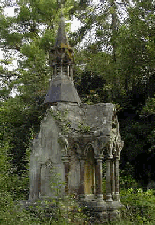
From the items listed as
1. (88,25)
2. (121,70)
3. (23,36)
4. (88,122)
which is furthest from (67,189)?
(23,36)

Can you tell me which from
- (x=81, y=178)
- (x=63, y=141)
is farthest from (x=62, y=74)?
(x=81, y=178)

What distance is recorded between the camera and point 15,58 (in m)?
26.5

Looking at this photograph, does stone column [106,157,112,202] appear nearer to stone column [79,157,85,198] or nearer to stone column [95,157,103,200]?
stone column [95,157,103,200]

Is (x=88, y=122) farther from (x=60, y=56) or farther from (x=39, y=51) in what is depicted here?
(x=39, y=51)

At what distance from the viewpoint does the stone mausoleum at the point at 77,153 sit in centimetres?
932

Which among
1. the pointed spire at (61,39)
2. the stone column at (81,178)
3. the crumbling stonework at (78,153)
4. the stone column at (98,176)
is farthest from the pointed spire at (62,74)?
the stone column at (98,176)

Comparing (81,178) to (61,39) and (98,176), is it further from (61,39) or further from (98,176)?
(61,39)

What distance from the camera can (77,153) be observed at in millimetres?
9680

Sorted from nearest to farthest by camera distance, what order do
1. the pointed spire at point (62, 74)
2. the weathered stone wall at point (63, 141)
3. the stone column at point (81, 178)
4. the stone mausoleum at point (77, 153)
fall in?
the stone mausoleum at point (77, 153) < the weathered stone wall at point (63, 141) < the stone column at point (81, 178) < the pointed spire at point (62, 74)

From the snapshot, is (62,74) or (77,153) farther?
(62,74)

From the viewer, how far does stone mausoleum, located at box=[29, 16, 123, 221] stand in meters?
9.32

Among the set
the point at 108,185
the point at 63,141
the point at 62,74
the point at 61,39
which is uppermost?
the point at 61,39

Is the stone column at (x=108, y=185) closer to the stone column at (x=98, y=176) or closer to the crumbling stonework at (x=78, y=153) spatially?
the crumbling stonework at (x=78, y=153)

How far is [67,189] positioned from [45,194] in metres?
0.75
